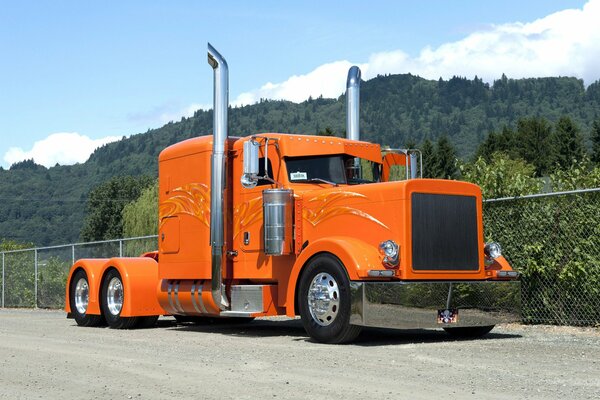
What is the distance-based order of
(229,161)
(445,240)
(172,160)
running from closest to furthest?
(445,240), (229,161), (172,160)

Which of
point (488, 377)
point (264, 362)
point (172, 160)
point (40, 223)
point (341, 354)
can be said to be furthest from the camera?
point (40, 223)

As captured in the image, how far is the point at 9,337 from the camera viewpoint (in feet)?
47.9

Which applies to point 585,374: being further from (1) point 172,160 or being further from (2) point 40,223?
(2) point 40,223

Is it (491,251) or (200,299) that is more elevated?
(491,251)

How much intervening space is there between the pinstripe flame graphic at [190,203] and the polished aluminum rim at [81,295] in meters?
2.57

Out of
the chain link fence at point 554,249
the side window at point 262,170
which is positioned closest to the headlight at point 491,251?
the chain link fence at point 554,249

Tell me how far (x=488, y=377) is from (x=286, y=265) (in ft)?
17.9

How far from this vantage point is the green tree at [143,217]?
5598 centimetres

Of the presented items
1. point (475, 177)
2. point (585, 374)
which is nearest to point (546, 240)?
point (475, 177)

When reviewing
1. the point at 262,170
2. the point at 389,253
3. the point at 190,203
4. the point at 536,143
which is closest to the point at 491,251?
the point at 389,253

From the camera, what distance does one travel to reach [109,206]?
341 feet

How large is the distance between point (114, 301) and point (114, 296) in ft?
0.29

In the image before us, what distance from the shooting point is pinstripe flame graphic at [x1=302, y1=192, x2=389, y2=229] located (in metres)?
12.6

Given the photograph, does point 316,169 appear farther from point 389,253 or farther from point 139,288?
point 139,288
